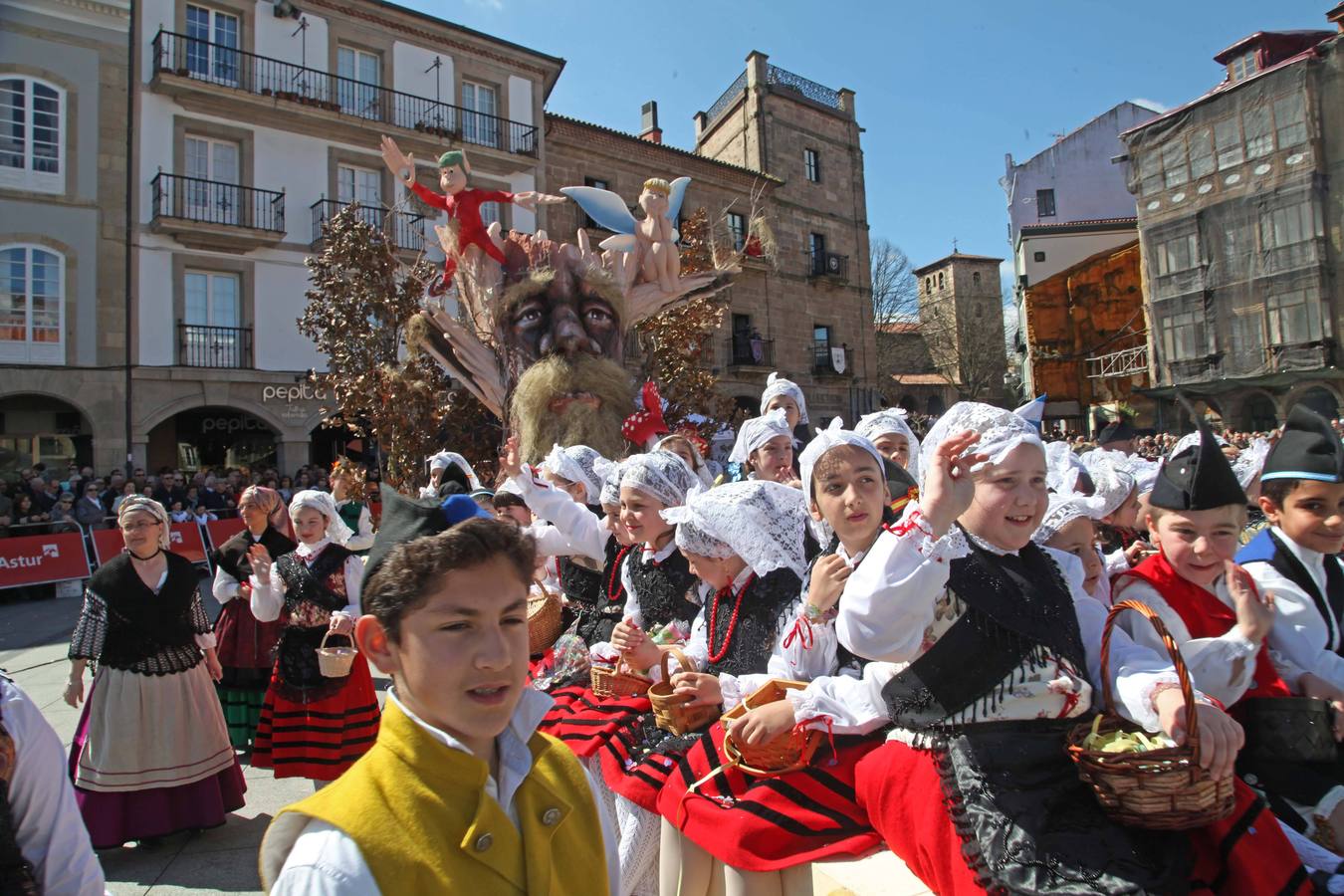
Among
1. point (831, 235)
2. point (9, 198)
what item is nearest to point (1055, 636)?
point (9, 198)

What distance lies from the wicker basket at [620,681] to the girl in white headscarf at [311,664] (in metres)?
1.60

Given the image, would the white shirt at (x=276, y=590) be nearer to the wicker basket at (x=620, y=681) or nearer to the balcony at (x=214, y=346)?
the wicker basket at (x=620, y=681)

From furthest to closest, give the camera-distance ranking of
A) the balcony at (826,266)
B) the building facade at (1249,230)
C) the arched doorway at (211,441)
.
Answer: the balcony at (826,266) → the building facade at (1249,230) → the arched doorway at (211,441)

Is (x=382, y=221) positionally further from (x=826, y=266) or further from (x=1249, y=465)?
(x=1249, y=465)

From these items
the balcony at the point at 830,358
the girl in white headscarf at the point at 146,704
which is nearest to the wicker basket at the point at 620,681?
the girl in white headscarf at the point at 146,704

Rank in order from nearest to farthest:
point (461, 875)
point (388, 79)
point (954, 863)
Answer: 1. point (461, 875)
2. point (954, 863)
3. point (388, 79)

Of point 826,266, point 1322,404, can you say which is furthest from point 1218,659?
point 826,266

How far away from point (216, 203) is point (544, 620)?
59.6ft

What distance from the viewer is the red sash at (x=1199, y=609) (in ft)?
7.78

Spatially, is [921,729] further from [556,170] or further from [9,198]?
[556,170]

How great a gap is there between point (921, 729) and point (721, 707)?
813 millimetres

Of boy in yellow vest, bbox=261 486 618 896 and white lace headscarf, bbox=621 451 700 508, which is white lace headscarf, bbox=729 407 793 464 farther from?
boy in yellow vest, bbox=261 486 618 896

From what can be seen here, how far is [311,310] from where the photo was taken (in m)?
10.2

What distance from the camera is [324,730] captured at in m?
4.19
